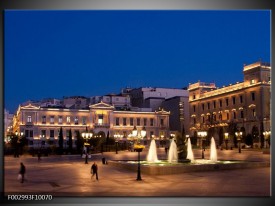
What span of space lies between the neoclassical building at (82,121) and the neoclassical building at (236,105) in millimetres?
4716

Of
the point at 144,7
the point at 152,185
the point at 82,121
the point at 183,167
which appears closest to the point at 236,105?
the point at 82,121

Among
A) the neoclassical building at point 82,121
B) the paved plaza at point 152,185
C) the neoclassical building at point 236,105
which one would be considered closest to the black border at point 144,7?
the paved plaza at point 152,185

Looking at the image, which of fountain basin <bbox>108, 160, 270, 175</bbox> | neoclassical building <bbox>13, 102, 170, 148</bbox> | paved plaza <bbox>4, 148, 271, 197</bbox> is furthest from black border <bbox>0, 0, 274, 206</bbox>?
neoclassical building <bbox>13, 102, 170, 148</bbox>

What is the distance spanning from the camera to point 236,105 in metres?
43.2

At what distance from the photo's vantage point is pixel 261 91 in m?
39.1

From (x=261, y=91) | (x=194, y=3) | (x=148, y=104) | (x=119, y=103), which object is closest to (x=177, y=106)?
(x=148, y=104)

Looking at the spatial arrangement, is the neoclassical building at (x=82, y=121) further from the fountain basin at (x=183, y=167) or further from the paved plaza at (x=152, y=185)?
the paved plaza at (x=152, y=185)

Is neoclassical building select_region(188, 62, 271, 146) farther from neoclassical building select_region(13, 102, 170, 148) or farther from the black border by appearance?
the black border

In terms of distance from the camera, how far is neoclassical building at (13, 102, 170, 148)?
148ft

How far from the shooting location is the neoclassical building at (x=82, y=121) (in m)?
45.1

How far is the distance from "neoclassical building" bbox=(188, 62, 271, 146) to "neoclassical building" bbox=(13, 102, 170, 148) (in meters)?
4.72

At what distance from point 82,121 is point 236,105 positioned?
55.1 feet

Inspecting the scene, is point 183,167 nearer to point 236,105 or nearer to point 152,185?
point 152,185

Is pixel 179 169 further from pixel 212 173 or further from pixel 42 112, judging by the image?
pixel 42 112
